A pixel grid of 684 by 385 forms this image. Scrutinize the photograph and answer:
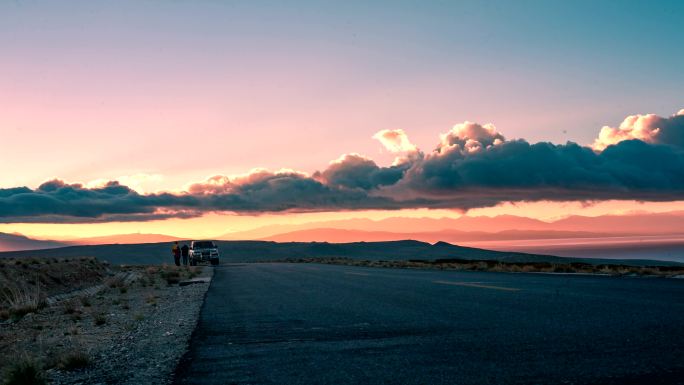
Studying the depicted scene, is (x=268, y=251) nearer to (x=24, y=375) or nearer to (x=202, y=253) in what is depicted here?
(x=202, y=253)

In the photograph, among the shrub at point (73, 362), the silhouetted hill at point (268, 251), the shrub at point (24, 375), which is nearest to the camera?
the shrub at point (24, 375)

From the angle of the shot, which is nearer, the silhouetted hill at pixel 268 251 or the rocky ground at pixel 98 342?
the rocky ground at pixel 98 342

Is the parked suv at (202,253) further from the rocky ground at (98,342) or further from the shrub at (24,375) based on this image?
A: the shrub at (24,375)

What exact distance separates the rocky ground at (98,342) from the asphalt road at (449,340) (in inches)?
20.5

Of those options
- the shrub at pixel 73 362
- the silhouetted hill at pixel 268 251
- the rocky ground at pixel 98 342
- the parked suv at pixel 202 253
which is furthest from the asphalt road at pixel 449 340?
the silhouetted hill at pixel 268 251

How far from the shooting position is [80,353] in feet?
31.1

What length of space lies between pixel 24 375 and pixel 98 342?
15.7 ft

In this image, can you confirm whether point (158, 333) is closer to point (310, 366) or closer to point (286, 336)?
point (286, 336)

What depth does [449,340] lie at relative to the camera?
9.91m

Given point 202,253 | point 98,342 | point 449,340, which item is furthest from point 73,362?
point 202,253

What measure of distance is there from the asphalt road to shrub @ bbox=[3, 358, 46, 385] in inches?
70.2

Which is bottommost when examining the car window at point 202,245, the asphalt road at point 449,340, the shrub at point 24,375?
the shrub at point 24,375

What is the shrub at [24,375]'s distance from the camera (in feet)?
25.1

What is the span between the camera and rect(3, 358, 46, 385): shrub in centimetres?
764
